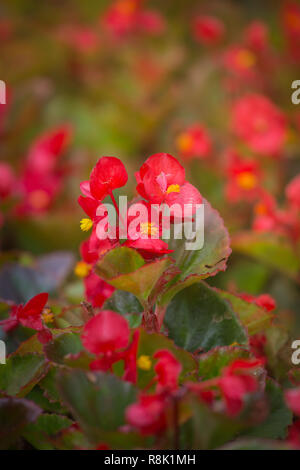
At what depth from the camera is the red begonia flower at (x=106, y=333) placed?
0.40m

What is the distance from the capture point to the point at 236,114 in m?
1.31

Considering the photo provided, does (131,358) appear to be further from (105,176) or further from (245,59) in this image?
(245,59)

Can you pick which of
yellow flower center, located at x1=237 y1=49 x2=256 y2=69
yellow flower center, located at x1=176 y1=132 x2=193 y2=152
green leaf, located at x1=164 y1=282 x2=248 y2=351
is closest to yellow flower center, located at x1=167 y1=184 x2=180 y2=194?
green leaf, located at x1=164 y1=282 x2=248 y2=351

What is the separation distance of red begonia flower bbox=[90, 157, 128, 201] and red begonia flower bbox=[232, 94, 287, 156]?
0.83 meters

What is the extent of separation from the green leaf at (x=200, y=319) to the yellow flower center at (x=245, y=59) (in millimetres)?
1069

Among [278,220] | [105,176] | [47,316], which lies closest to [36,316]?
[47,316]

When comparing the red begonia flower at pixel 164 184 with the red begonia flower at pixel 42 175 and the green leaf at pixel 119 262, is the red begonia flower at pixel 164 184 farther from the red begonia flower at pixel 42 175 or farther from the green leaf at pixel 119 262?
the red begonia flower at pixel 42 175

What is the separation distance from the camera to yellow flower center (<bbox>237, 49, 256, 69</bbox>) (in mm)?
1439

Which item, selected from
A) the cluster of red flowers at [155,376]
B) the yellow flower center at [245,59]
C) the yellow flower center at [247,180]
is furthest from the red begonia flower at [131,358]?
the yellow flower center at [245,59]

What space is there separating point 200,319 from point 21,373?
173 mm

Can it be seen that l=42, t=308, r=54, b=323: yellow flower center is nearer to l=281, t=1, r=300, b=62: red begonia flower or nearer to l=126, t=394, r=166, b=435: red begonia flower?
l=126, t=394, r=166, b=435: red begonia flower

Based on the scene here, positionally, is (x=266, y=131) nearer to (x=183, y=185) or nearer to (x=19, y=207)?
(x=19, y=207)

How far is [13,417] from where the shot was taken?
0.43m
